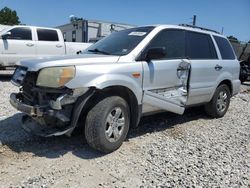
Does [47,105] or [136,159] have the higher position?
[47,105]

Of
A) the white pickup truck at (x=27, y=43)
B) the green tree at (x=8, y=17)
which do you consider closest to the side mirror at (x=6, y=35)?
the white pickup truck at (x=27, y=43)

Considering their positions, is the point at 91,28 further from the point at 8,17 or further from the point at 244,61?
the point at 8,17

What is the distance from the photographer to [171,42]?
5.32m

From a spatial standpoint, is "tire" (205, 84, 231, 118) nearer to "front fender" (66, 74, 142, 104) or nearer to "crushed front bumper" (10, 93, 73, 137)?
"front fender" (66, 74, 142, 104)

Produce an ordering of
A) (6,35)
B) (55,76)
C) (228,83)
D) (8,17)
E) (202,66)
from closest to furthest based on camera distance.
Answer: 1. (55,76)
2. (202,66)
3. (228,83)
4. (6,35)
5. (8,17)

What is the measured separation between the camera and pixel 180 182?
3.62 metres

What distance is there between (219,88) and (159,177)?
3504mm

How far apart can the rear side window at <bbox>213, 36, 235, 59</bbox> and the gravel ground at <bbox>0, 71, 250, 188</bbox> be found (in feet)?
6.05

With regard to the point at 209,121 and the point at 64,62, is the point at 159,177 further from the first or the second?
the point at 209,121

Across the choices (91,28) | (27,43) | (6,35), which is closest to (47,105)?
(6,35)

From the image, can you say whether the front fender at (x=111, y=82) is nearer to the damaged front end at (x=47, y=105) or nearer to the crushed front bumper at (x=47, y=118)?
the damaged front end at (x=47, y=105)

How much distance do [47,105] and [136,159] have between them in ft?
4.66

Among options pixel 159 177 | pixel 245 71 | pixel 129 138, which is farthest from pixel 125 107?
pixel 245 71

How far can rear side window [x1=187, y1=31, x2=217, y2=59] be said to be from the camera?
18.8 ft
